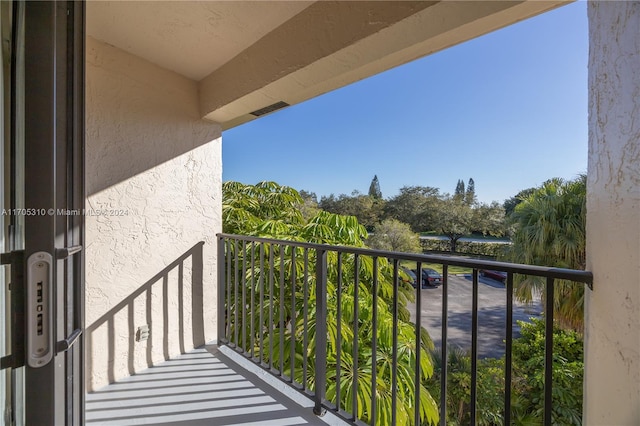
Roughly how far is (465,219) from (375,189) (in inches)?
193

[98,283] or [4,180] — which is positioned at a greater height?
[4,180]

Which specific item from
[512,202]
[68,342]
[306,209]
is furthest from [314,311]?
[512,202]

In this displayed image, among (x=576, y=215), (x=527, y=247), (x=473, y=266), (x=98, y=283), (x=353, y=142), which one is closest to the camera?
(x=473, y=266)

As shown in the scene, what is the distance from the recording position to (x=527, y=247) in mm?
6152

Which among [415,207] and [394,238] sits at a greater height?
[415,207]

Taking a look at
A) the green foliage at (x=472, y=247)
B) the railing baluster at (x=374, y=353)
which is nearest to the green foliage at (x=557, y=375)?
the green foliage at (x=472, y=247)

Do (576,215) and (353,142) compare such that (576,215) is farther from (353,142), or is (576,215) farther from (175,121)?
(353,142)

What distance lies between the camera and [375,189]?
13.1 metres

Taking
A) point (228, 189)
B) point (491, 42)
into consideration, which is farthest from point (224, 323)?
point (491, 42)

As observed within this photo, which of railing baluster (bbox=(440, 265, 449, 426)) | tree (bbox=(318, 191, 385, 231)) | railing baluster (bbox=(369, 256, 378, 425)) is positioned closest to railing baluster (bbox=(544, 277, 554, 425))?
railing baluster (bbox=(440, 265, 449, 426))

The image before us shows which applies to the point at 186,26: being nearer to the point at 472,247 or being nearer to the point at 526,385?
the point at 472,247

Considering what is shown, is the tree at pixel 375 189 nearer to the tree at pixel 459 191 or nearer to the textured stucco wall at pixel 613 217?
the tree at pixel 459 191

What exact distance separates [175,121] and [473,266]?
2372 millimetres

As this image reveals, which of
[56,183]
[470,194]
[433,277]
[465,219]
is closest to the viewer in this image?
[56,183]
